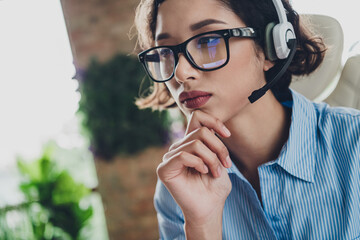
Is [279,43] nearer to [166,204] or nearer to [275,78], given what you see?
[275,78]

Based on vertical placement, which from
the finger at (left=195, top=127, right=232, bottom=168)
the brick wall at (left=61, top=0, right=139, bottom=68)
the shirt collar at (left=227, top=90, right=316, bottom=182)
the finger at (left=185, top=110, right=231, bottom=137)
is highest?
the brick wall at (left=61, top=0, right=139, bottom=68)

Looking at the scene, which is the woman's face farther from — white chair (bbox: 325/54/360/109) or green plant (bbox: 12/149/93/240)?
green plant (bbox: 12/149/93/240)

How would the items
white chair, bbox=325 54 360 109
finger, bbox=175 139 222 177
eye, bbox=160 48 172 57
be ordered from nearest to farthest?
finger, bbox=175 139 222 177, eye, bbox=160 48 172 57, white chair, bbox=325 54 360 109

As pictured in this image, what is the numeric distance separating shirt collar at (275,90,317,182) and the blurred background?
2.23 m

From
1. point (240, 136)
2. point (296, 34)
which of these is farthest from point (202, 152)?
point (296, 34)

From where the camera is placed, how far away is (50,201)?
3232 millimetres

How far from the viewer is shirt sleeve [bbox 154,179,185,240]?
1.12m

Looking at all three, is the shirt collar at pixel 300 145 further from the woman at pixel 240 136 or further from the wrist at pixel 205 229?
the wrist at pixel 205 229

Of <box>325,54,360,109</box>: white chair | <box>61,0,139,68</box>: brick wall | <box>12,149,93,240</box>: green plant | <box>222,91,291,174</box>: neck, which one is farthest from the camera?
<box>61,0,139,68</box>: brick wall

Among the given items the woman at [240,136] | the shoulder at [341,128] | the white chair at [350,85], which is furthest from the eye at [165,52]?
the white chair at [350,85]

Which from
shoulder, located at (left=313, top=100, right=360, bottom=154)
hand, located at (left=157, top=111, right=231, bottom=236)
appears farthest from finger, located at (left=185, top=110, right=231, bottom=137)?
shoulder, located at (left=313, top=100, right=360, bottom=154)

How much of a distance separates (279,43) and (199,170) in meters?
0.44

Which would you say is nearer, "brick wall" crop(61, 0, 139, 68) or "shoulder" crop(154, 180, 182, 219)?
"shoulder" crop(154, 180, 182, 219)

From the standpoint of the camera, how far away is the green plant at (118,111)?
3223mm
